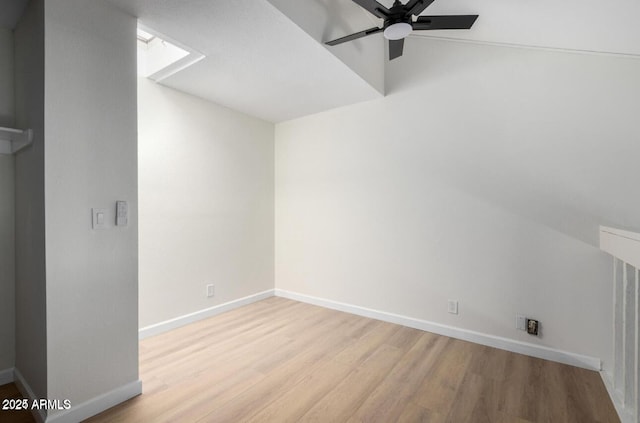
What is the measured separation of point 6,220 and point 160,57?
1.71 meters

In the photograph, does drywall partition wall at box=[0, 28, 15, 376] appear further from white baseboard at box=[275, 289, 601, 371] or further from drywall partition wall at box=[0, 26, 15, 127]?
white baseboard at box=[275, 289, 601, 371]

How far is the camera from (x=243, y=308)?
347 cm

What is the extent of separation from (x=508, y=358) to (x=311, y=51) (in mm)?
2912

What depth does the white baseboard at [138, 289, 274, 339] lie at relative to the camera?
2687 millimetres

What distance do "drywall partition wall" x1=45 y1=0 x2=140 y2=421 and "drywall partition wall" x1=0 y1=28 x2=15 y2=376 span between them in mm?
760

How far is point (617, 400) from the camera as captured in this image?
5.90 ft

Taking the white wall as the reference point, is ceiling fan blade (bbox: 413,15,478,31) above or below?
above

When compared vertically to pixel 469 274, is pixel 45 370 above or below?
below

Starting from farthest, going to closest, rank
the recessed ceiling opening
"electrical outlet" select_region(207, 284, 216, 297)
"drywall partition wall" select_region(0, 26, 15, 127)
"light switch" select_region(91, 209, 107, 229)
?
"electrical outlet" select_region(207, 284, 216, 297), the recessed ceiling opening, "drywall partition wall" select_region(0, 26, 15, 127), "light switch" select_region(91, 209, 107, 229)

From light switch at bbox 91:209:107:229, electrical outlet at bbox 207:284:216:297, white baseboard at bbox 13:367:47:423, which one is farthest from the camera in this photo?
electrical outlet at bbox 207:284:216:297

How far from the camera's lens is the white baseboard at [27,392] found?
1527mm

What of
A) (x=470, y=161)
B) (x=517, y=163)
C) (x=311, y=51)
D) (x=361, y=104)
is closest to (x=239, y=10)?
(x=311, y=51)

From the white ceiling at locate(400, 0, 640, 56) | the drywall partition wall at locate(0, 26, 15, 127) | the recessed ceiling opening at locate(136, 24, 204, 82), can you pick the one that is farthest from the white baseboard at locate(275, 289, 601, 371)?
the drywall partition wall at locate(0, 26, 15, 127)

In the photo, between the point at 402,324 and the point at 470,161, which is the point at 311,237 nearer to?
the point at 402,324
